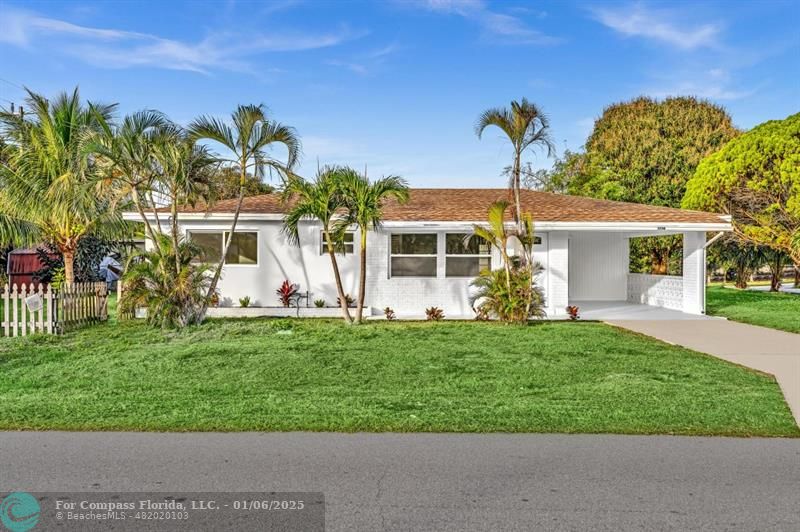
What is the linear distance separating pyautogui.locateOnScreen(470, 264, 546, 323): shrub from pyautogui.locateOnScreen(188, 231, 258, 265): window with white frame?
648 cm

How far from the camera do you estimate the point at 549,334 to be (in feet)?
39.5

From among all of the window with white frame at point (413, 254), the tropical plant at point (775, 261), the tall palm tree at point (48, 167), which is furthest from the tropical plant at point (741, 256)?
the tall palm tree at point (48, 167)

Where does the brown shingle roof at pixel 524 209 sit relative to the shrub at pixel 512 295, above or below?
above

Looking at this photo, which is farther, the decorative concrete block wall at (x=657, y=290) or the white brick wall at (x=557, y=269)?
the decorative concrete block wall at (x=657, y=290)

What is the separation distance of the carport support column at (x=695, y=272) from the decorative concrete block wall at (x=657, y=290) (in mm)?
619

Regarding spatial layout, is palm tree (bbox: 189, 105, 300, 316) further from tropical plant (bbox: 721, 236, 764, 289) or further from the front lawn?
tropical plant (bbox: 721, 236, 764, 289)

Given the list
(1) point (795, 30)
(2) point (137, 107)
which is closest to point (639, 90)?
(1) point (795, 30)

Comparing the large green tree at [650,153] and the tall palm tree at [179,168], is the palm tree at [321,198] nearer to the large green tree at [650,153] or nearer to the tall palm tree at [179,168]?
the tall palm tree at [179,168]

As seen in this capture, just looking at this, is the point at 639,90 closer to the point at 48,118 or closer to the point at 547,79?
the point at 547,79

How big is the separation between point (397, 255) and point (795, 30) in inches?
630

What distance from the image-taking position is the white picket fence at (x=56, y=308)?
38.6 feet

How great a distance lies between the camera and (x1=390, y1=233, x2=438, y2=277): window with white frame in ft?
52.3

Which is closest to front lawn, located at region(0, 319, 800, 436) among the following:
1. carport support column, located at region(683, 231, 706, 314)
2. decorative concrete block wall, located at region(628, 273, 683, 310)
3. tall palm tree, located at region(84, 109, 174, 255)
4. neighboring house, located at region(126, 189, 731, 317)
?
tall palm tree, located at region(84, 109, 174, 255)

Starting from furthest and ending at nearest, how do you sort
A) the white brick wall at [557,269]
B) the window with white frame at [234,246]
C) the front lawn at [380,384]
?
the window with white frame at [234,246] < the white brick wall at [557,269] < the front lawn at [380,384]
